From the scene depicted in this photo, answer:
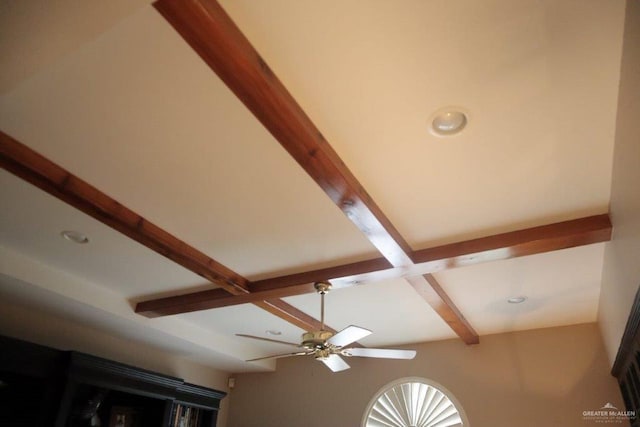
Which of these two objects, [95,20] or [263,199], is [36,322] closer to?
[263,199]

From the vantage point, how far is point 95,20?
3.69ft

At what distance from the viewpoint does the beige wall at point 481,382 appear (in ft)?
12.0

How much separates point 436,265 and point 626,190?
1.07 m

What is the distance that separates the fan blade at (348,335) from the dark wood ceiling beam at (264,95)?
646 millimetres

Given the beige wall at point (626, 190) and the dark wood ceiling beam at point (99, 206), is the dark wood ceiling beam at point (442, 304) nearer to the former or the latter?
the beige wall at point (626, 190)

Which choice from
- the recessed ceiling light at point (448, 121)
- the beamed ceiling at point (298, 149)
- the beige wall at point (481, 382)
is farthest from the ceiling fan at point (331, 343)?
the beige wall at point (481, 382)

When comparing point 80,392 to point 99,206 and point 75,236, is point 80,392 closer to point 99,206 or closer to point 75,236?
point 75,236

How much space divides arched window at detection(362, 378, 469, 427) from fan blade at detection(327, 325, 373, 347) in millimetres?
2100

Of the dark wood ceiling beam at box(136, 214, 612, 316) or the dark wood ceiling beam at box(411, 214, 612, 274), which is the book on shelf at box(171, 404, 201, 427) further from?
the dark wood ceiling beam at box(411, 214, 612, 274)

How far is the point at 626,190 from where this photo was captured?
1.73 m

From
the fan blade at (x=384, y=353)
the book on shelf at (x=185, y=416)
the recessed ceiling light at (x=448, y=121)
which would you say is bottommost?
the book on shelf at (x=185, y=416)

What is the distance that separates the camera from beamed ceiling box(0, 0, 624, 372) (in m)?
1.32

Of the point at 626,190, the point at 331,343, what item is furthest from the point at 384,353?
the point at 626,190

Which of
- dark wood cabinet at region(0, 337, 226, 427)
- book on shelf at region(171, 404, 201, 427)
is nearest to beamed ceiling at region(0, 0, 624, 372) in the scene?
dark wood cabinet at region(0, 337, 226, 427)
